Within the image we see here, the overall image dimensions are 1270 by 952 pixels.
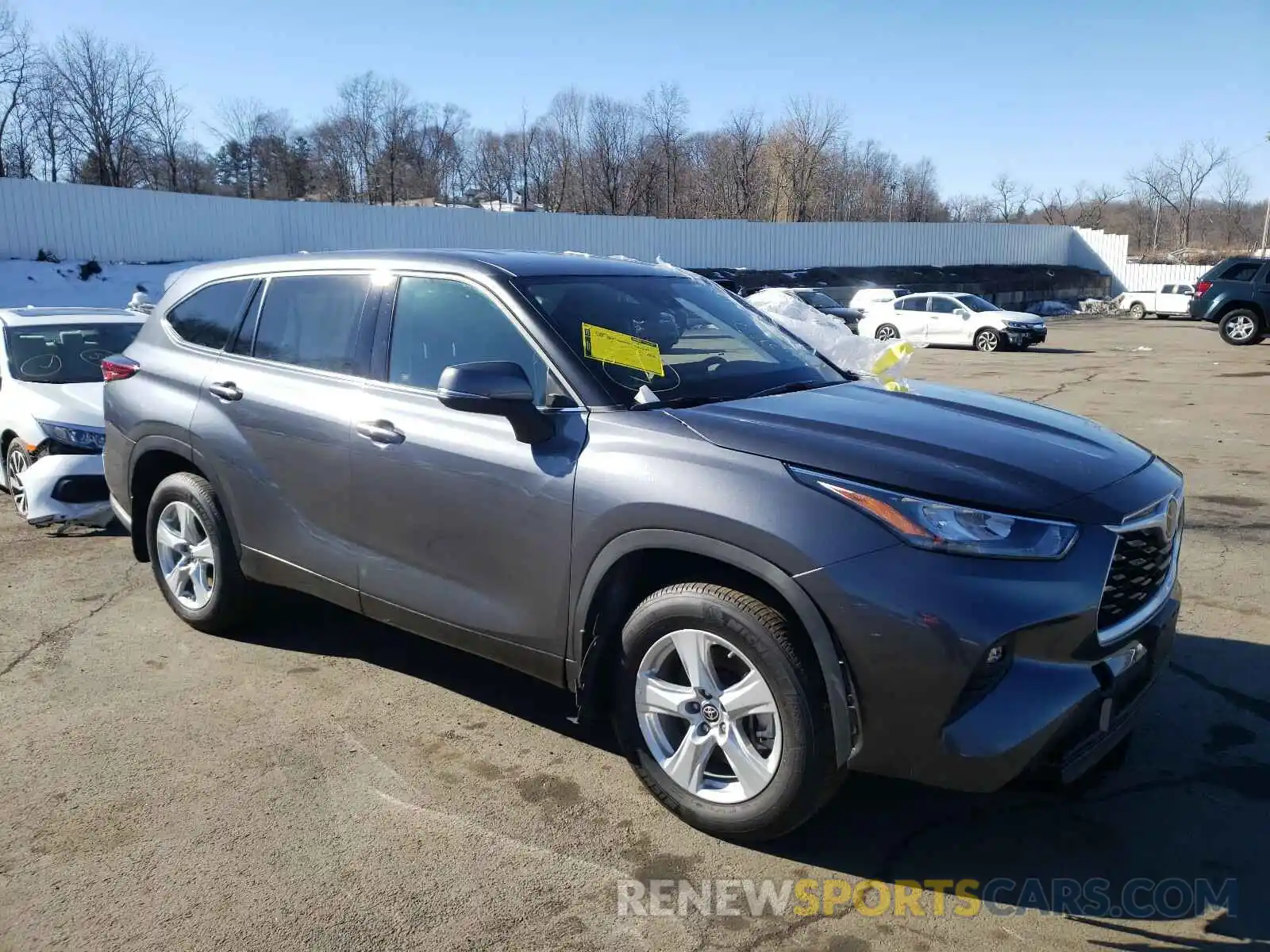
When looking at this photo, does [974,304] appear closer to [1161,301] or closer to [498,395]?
[1161,301]

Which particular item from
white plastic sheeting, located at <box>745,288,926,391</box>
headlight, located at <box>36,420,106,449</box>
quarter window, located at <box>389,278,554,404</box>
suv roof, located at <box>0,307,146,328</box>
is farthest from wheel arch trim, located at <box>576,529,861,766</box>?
suv roof, located at <box>0,307,146,328</box>

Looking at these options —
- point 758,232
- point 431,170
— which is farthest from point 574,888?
point 431,170

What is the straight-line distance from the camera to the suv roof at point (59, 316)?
831cm

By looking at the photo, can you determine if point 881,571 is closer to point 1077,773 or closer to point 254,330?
point 1077,773

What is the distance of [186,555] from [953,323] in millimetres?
23912

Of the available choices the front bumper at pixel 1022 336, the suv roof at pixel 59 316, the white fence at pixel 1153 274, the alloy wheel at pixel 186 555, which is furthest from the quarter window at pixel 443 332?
the white fence at pixel 1153 274

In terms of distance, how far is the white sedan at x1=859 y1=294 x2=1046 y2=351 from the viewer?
83.0 ft

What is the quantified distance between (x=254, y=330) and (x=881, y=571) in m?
3.27

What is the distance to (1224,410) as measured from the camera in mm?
13086

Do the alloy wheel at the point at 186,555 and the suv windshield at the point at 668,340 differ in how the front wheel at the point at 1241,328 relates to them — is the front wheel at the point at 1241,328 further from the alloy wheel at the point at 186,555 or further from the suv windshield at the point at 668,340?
the alloy wheel at the point at 186,555

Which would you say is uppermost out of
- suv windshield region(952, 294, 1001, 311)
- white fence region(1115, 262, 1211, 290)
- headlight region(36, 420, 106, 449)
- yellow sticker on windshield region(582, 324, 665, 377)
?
white fence region(1115, 262, 1211, 290)

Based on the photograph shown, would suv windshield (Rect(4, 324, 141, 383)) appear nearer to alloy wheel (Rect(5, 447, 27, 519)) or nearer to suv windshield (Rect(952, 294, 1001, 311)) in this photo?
alloy wheel (Rect(5, 447, 27, 519))

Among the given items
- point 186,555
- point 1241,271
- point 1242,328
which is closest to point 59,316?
point 186,555

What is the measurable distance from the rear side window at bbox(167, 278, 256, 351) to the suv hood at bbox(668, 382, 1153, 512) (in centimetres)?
260
